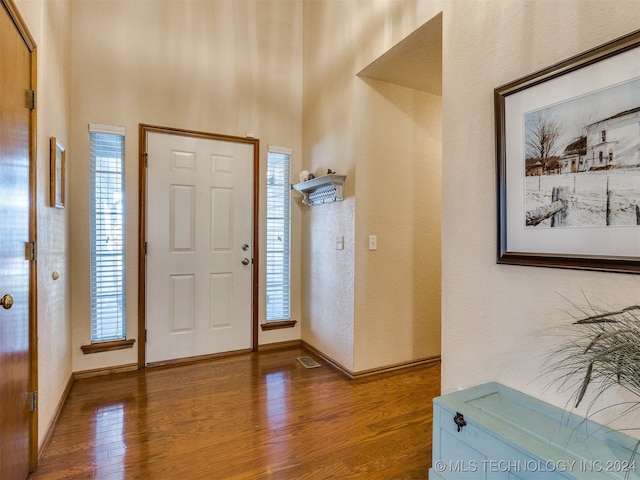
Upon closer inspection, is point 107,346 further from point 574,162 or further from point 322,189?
point 574,162

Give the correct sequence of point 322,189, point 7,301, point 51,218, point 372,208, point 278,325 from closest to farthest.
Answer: point 7,301, point 51,218, point 372,208, point 322,189, point 278,325

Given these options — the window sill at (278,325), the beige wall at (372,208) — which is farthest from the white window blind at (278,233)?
the beige wall at (372,208)

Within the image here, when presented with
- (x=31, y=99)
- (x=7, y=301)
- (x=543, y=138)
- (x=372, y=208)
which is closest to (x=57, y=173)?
(x=31, y=99)

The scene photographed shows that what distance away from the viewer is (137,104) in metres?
2.95

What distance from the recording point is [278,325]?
349 centimetres

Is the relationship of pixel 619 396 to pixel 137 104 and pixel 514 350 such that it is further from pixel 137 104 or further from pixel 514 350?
pixel 137 104

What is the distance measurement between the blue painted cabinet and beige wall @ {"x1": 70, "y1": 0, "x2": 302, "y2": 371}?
2332mm

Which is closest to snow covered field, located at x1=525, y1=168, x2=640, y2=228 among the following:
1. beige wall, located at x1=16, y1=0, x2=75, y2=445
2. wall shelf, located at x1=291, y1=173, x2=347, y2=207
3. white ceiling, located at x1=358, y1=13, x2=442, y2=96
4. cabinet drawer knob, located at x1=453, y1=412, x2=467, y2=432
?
cabinet drawer knob, located at x1=453, y1=412, x2=467, y2=432

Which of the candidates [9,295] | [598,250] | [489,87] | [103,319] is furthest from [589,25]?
[103,319]

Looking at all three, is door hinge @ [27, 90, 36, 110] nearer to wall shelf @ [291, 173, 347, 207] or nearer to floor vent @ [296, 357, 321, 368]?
wall shelf @ [291, 173, 347, 207]

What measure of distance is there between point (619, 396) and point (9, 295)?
2276mm

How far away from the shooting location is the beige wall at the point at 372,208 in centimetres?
274

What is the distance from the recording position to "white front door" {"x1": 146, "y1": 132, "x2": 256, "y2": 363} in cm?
301

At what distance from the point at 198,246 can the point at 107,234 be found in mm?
Result: 722
